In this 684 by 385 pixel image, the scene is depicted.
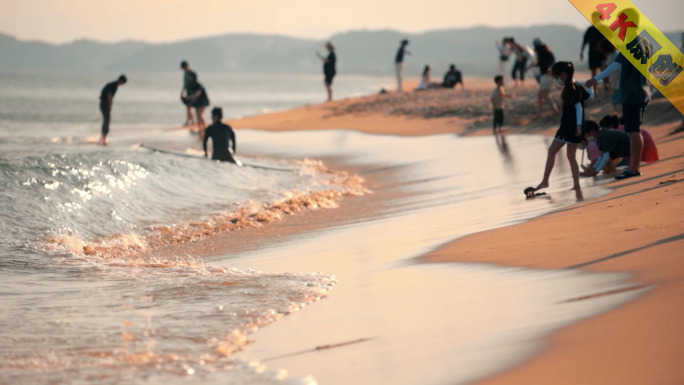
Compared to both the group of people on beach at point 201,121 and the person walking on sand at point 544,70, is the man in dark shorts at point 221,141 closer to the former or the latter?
the group of people on beach at point 201,121

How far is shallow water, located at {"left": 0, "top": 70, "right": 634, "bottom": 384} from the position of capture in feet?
16.2

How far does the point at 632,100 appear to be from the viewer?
10.0m

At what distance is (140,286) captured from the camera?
7.01 m

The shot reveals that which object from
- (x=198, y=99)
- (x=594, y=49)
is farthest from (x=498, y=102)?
(x=198, y=99)

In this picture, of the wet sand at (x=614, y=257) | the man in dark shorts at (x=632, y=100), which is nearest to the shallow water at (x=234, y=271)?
the wet sand at (x=614, y=257)

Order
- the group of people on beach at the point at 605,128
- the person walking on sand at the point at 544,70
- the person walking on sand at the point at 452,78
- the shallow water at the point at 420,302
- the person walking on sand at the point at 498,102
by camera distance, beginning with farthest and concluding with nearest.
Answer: the person walking on sand at the point at 452,78, the person walking on sand at the point at 544,70, the person walking on sand at the point at 498,102, the group of people on beach at the point at 605,128, the shallow water at the point at 420,302

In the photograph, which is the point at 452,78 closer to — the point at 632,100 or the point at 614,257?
the point at 632,100

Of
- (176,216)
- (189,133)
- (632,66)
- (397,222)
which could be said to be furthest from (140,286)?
(189,133)

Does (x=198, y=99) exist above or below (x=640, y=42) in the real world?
below

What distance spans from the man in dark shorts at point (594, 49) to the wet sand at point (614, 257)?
3.19 m

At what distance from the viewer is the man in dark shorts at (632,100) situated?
32.7 ft

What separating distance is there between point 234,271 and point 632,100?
5.04m

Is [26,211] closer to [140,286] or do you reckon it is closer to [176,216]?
[176,216]

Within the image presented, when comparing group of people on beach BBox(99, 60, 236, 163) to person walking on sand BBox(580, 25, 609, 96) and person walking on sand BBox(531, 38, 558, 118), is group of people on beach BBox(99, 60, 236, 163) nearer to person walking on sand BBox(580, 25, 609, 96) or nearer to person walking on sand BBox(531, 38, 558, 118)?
person walking on sand BBox(580, 25, 609, 96)
